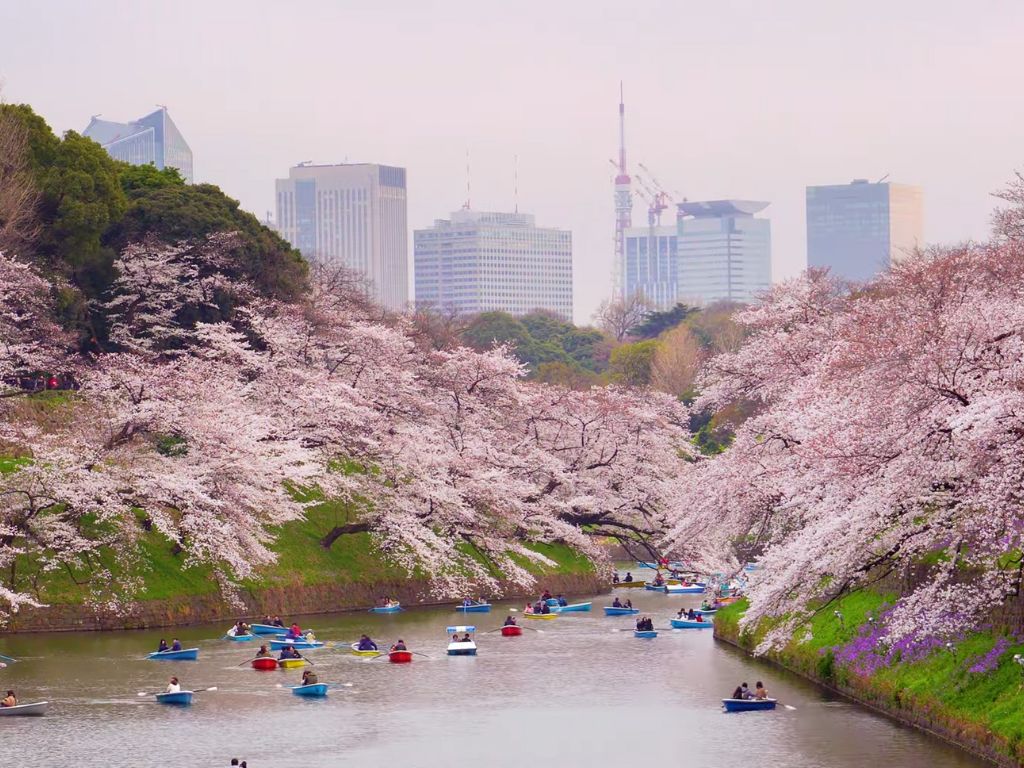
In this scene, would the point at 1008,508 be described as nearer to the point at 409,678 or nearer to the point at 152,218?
the point at 409,678

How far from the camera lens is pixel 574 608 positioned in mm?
68250

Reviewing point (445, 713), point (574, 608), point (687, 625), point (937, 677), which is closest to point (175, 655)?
point (445, 713)

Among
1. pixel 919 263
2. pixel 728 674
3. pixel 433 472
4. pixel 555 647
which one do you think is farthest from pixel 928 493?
pixel 433 472

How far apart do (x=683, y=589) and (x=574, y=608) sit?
10192 millimetres

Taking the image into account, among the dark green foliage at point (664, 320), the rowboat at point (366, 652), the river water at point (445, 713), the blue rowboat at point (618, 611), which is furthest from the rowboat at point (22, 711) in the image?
the dark green foliage at point (664, 320)

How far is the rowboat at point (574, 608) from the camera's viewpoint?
67188mm

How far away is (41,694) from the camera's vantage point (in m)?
44.2

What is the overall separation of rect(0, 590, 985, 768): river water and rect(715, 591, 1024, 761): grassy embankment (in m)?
0.66

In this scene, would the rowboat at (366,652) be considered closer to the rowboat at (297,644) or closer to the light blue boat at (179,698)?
the rowboat at (297,644)

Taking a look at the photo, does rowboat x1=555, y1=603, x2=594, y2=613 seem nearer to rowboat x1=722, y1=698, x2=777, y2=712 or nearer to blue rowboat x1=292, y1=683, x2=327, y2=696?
blue rowboat x1=292, y1=683, x2=327, y2=696

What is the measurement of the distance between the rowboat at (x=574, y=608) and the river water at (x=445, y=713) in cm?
944

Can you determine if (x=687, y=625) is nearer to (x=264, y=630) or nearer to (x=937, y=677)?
(x=264, y=630)

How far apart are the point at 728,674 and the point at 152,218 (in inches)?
1632

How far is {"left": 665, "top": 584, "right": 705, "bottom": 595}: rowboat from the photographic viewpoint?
76.7 meters
